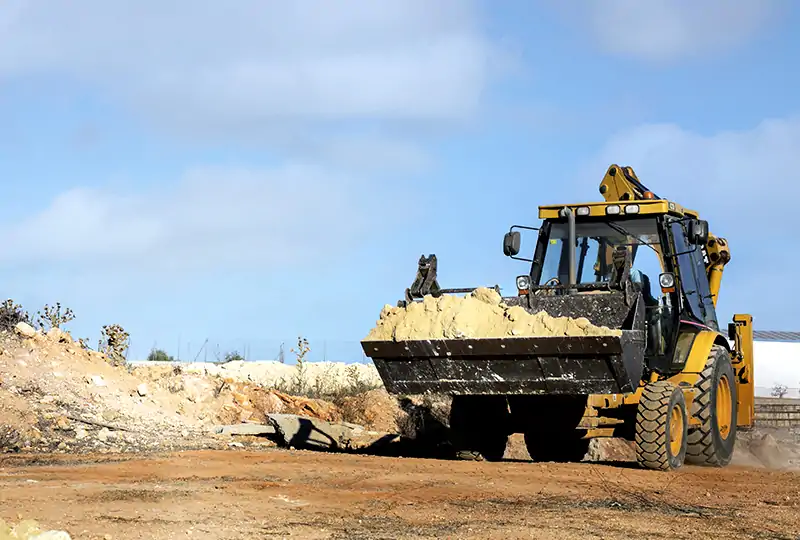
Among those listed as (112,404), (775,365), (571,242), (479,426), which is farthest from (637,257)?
(775,365)

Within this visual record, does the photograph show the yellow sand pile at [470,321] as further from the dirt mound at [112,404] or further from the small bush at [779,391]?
the small bush at [779,391]

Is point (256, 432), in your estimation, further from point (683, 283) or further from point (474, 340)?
point (683, 283)

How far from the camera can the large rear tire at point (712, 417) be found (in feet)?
41.0

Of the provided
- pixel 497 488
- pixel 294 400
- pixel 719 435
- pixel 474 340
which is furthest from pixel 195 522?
pixel 294 400

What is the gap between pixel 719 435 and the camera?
506 inches

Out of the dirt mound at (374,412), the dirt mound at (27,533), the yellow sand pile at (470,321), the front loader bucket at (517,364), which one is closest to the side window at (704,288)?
the front loader bucket at (517,364)

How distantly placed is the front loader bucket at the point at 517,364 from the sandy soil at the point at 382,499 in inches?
34.4

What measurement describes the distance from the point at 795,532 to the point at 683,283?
6095 mm

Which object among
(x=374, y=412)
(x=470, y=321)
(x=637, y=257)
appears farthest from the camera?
(x=374, y=412)

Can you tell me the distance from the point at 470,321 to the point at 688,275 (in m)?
3.31

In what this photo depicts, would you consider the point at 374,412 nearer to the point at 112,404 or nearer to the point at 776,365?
the point at 112,404

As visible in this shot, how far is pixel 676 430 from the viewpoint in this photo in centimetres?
1179

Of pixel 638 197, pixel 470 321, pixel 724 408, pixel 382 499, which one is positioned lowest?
pixel 382 499

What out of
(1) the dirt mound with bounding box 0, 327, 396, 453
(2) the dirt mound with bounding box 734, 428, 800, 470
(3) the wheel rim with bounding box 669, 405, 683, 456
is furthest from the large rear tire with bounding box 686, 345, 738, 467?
(1) the dirt mound with bounding box 0, 327, 396, 453
